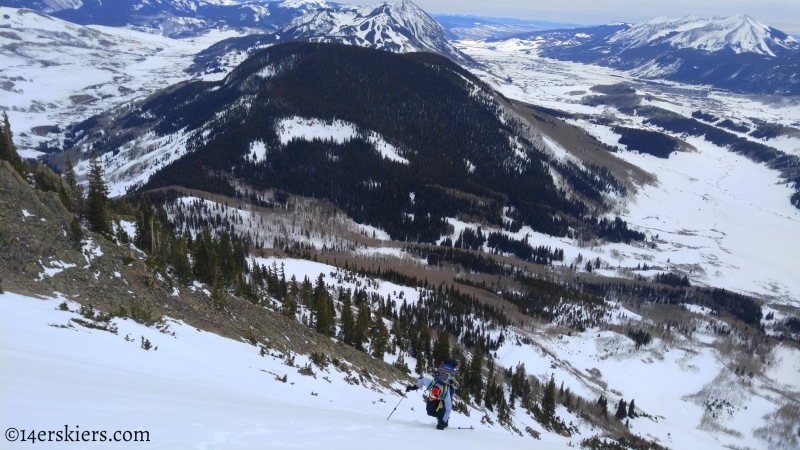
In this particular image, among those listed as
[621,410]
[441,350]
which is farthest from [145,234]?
[621,410]

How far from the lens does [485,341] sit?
269ft

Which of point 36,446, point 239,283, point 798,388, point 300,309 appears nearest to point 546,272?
point 798,388

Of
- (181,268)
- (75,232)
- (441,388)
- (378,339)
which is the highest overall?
(75,232)

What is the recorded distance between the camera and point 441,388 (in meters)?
17.6

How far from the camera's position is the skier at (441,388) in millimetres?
17047

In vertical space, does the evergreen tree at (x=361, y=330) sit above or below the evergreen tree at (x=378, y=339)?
above

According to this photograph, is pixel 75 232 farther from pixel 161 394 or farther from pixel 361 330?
pixel 361 330

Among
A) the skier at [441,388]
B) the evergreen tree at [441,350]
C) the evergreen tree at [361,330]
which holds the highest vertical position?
the skier at [441,388]

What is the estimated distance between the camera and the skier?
1705cm

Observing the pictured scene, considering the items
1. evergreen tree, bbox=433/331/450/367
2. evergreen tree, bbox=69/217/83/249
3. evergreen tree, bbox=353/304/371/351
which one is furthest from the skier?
evergreen tree, bbox=433/331/450/367

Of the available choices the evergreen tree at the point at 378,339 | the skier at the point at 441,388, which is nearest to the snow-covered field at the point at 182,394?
the skier at the point at 441,388

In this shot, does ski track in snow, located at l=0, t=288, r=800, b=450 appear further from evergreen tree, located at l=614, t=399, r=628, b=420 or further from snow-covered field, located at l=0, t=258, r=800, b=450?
evergreen tree, located at l=614, t=399, r=628, b=420

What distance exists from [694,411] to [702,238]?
397 ft

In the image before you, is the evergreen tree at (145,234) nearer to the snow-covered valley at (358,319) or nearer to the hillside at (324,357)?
the snow-covered valley at (358,319)
